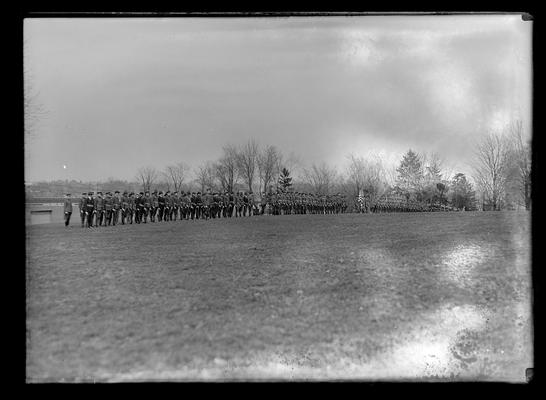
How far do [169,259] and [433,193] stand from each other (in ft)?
88.9

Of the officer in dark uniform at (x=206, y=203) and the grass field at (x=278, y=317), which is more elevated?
the officer in dark uniform at (x=206, y=203)

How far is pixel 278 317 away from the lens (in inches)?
A: 227

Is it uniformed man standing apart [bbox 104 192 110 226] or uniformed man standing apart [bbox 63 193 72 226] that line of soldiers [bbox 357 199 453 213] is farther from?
uniformed man standing apart [bbox 63 193 72 226]

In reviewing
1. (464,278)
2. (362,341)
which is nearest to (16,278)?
(362,341)

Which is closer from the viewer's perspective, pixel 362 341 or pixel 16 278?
pixel 16 278

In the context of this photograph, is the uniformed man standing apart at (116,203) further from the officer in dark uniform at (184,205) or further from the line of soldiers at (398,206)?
the line of soldiers at (398,206)

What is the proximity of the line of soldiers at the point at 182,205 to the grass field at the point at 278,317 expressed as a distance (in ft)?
31.0

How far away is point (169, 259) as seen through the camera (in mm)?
9117

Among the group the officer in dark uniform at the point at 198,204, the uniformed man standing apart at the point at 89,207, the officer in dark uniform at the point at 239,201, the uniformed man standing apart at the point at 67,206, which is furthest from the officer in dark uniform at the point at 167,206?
the uniformed man standing apart at the point at 67,206

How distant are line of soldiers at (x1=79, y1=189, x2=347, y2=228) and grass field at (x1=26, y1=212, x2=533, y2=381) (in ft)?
31.0

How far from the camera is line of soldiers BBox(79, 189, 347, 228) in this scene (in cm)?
1816

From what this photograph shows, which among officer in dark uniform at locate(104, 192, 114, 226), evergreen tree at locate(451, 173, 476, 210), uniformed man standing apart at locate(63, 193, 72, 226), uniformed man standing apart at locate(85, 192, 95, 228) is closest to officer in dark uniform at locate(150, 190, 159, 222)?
officer in dark uniform at locate(104, 192, 114, 226)

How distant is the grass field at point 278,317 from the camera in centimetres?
496
